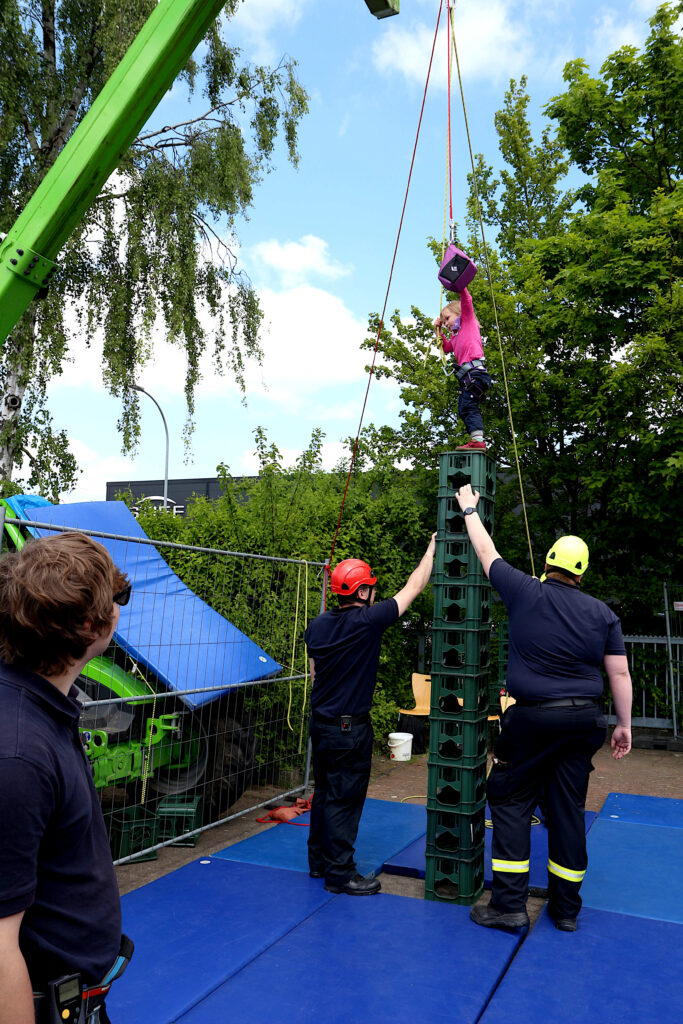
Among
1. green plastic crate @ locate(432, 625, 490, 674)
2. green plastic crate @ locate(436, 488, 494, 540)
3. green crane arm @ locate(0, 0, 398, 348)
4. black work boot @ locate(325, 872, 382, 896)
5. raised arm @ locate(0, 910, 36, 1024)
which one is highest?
green crane arm @ locate(0, 0, 398, 348)

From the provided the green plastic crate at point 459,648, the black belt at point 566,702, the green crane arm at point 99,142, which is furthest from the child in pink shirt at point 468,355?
the green crane arm at point 99,142

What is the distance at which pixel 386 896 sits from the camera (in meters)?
4.85

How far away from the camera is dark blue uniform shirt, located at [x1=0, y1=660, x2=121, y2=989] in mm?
1462

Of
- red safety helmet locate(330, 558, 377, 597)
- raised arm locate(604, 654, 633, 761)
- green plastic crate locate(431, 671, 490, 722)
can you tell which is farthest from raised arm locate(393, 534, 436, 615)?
raised arm locate(604, 654, 633, 761)

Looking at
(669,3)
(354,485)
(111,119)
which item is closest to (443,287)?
(111,119)

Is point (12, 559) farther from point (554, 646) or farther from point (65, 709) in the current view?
point (554, 646)

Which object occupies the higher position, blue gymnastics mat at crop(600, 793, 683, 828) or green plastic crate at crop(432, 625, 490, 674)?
green plastic crate at crop(432, 625, 490, 674)

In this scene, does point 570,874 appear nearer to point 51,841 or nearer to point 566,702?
point 566,702

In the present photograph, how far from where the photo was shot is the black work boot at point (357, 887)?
15.9 feet

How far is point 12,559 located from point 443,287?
4.51 meters

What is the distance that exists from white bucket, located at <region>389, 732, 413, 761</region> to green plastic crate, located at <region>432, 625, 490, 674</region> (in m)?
4.40

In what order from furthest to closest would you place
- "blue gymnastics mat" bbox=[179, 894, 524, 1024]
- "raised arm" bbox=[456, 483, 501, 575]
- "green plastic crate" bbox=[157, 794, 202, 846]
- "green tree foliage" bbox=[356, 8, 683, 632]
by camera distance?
"green tree foliage" bbox=[356, 8, 683, 632], "green plastic crate" bbox=[157, 794, 202, 846], "raised arm" bbox=[456, 483, 501, 575], "blue gymnastics mat" bbox=[179, 894, 524, 1024]

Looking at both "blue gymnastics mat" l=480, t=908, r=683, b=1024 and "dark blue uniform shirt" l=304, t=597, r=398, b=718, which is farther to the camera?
"dark blue uniform shirt" l=304, t=597, r=398, b=718

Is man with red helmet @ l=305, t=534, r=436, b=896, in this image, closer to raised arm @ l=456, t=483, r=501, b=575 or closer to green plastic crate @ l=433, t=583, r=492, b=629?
green plastic crate @ l=433, t=583, r=492, b=629
